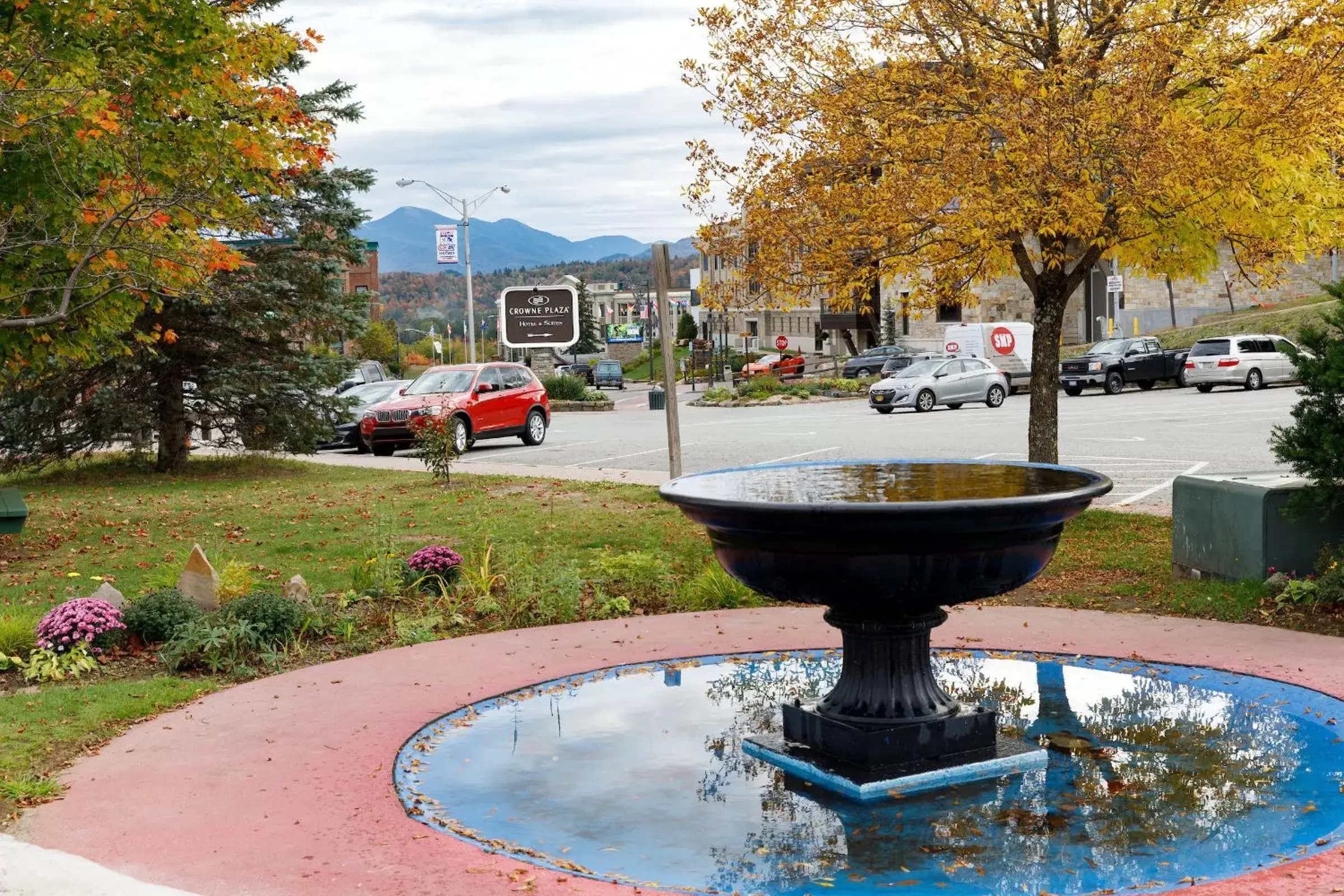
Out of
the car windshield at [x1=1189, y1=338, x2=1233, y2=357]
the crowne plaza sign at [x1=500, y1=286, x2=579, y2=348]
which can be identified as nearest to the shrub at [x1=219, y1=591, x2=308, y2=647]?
the crowne plaza sign at [x1=500, y1=286, x2=579, y2=348]

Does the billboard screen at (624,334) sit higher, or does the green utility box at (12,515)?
the billboard screen at (624,334)

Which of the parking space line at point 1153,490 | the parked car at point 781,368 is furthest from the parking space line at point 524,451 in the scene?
the parked car at point 781,368

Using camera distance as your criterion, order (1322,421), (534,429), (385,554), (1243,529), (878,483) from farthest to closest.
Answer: (534,429), (385,554), (1243,529), (1322,421), (878,483)

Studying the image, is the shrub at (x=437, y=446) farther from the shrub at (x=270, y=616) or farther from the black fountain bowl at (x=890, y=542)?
the black fountain bowl at (x=890, y=542)

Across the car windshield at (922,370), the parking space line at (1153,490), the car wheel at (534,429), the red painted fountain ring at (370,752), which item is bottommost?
the red painted fountain ring at (370,752)

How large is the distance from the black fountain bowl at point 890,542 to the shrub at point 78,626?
4.54m

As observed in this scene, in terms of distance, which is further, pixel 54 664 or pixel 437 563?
pixel 437 563

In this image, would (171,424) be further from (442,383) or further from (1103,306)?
(1103,306)

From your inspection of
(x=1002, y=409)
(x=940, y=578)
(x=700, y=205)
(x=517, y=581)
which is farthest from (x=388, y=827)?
(x=1002, y=409)

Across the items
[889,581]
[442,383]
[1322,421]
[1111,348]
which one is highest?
[1111,348]

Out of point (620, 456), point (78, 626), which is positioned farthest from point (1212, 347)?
point (78, 626)

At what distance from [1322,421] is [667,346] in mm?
7328

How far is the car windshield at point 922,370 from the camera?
127 feet

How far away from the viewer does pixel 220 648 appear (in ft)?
30.0
